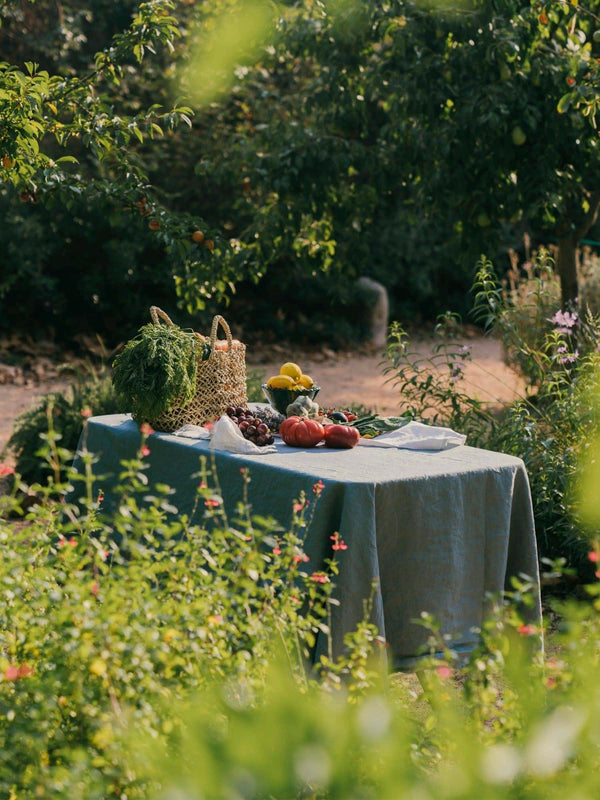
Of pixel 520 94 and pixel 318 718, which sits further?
pixel 520 94

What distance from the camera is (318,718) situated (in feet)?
3.06

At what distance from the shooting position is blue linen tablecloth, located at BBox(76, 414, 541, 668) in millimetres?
2803

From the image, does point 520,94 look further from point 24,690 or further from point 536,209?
point 24,690

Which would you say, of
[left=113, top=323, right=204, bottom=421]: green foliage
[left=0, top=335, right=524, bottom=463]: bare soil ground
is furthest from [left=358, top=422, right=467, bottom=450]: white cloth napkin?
[left=0, top=335, right=524, bottom=463]: bare soil ground

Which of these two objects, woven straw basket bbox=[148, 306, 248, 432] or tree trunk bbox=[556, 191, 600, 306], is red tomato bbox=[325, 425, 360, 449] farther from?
tree trunk bbox=[556, 191, 600, 306]

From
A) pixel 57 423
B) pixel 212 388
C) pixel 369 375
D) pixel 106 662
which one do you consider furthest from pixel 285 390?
pixel 369 375

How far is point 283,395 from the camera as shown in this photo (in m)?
3.72

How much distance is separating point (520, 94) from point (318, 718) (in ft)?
16.4

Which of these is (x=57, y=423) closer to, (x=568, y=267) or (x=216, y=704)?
(x=568, y=267)

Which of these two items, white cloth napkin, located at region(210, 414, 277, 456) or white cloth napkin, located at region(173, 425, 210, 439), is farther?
white cloth napkin, located at region(173, 425, 210, 439)

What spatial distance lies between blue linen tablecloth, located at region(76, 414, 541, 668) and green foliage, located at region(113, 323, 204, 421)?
0.30 m

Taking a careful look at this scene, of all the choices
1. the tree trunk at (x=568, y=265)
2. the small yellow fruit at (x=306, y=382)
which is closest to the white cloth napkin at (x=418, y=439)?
the small yellow fruit at (x=306, y=382)

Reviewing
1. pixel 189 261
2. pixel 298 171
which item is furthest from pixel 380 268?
pixel 189 261

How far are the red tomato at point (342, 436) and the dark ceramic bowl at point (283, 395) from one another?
43 centimetres
